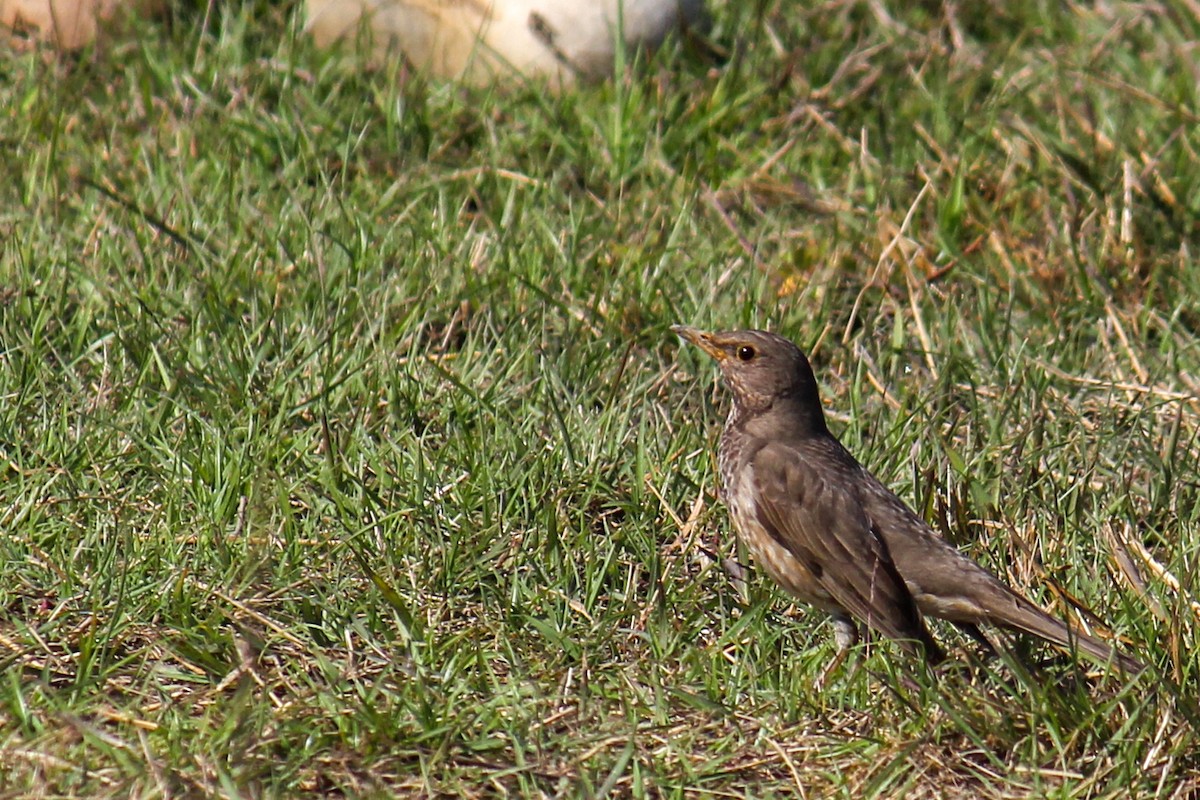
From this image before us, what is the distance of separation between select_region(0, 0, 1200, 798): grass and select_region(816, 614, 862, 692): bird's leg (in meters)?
0.04

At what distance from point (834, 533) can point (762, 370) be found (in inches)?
26.6

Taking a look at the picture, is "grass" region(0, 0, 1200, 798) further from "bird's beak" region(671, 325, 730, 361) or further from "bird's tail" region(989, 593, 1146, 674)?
"bird's beak" region(671, 325, 730, 361)

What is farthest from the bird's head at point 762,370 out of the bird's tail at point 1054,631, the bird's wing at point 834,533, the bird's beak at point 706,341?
the bird's tail at point 1054,631

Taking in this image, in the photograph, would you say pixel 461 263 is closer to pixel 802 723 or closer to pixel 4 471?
pixel 4 471

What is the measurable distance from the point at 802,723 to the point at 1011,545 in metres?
1.17

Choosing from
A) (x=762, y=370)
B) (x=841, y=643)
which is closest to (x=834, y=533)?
(x=841, y=643)

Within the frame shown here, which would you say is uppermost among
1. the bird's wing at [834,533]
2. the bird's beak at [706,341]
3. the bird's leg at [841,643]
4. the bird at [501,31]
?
the bird at [501,31]

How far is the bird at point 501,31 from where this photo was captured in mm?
7867

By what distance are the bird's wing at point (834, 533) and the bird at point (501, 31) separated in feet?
10.2

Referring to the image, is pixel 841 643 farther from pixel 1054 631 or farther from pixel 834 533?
pixel 1054 631

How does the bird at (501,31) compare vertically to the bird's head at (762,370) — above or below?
above

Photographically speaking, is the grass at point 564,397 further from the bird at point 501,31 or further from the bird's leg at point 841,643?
the bird at point 501,31

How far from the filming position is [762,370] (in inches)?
219

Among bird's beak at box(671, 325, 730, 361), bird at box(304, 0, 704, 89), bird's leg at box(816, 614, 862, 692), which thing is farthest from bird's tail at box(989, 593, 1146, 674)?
bird at box(304, 0, 704, 89)
